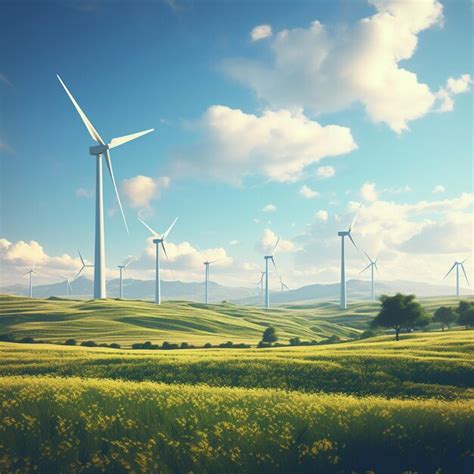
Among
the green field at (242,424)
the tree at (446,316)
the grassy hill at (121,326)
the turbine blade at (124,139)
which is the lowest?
the grassy hill at (121,326)

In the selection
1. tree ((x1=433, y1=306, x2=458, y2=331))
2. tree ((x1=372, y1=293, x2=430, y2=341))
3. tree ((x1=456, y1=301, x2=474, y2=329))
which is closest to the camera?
tree ((x1=372, y1=293, x2=430, y2=341))

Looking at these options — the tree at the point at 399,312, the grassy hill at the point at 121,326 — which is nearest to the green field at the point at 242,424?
the tree at the point at 399,312

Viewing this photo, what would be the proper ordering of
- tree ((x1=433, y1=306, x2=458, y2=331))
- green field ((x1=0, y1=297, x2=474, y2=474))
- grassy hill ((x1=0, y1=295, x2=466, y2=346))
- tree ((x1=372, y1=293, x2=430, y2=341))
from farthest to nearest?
grassy hill ((x1=0, y1=295, x2=466, y2=346)) → tree ((x1=433, y1=306, x2=458, y2=331)) → tree ((x1=372, y1=293, x2=430, y2=341)) → green field ((x1=0, y1=297, x2=474, y2=474))

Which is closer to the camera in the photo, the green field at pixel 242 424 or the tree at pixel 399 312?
the green field at pixel 242 424

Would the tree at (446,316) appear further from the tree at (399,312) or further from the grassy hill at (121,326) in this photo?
the grassy hill at (121,326)

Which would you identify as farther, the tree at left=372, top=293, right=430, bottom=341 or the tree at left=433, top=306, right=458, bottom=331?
the tree at left=433, top=306, right=458, bottom=331

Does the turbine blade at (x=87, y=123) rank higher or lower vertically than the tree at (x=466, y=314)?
higher

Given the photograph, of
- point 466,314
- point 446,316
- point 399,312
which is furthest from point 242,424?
point 446,316

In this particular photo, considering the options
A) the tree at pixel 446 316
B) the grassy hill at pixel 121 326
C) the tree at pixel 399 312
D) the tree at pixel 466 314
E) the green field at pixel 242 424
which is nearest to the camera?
the green field at pixel 242 424

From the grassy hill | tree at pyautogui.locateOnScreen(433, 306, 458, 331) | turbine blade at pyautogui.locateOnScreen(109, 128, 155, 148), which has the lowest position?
the grassy hill

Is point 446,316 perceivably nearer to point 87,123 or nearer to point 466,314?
point 466,314

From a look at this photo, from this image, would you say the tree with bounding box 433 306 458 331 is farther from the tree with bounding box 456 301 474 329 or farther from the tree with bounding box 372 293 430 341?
the tree with bounding box 372 293 430 341

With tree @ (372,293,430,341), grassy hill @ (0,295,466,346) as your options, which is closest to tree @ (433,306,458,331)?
tree @ (372,293,430,341)

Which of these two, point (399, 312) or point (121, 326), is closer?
point (399, 312)
